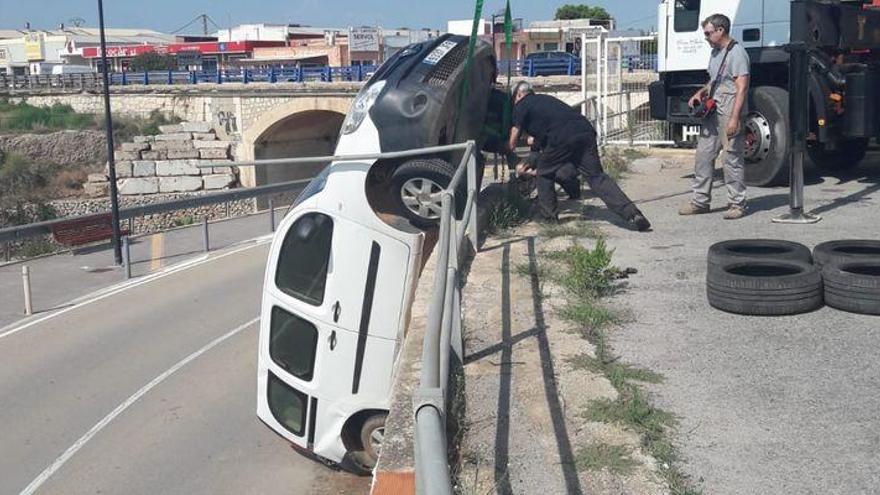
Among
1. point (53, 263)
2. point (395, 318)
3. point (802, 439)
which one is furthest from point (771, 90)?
point (53, 263)

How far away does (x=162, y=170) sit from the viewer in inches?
1951

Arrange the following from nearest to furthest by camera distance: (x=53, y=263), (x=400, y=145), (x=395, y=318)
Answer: (x=395, y=318) < (x=400, y=145) < (x=53, y=263)

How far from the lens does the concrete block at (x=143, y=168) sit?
4916cm

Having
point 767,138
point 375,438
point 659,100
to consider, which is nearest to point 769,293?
point 375,438

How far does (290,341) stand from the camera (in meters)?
8.36

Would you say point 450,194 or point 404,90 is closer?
point 450,194

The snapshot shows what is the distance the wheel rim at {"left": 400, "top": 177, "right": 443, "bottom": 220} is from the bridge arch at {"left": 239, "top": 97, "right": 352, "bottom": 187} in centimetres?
4110

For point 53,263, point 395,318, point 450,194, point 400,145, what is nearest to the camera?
point 450,194

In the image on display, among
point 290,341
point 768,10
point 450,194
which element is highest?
point 768,10

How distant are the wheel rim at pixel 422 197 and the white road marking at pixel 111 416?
14.6 feet

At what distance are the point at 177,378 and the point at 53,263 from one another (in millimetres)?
12200

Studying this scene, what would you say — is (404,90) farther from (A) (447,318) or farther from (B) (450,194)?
(A) (447,318)

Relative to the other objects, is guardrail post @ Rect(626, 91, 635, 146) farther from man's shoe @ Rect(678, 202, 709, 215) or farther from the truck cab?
man's shoe @ Rect(678, 202, 709, 215)

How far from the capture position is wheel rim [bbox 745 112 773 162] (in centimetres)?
1222
